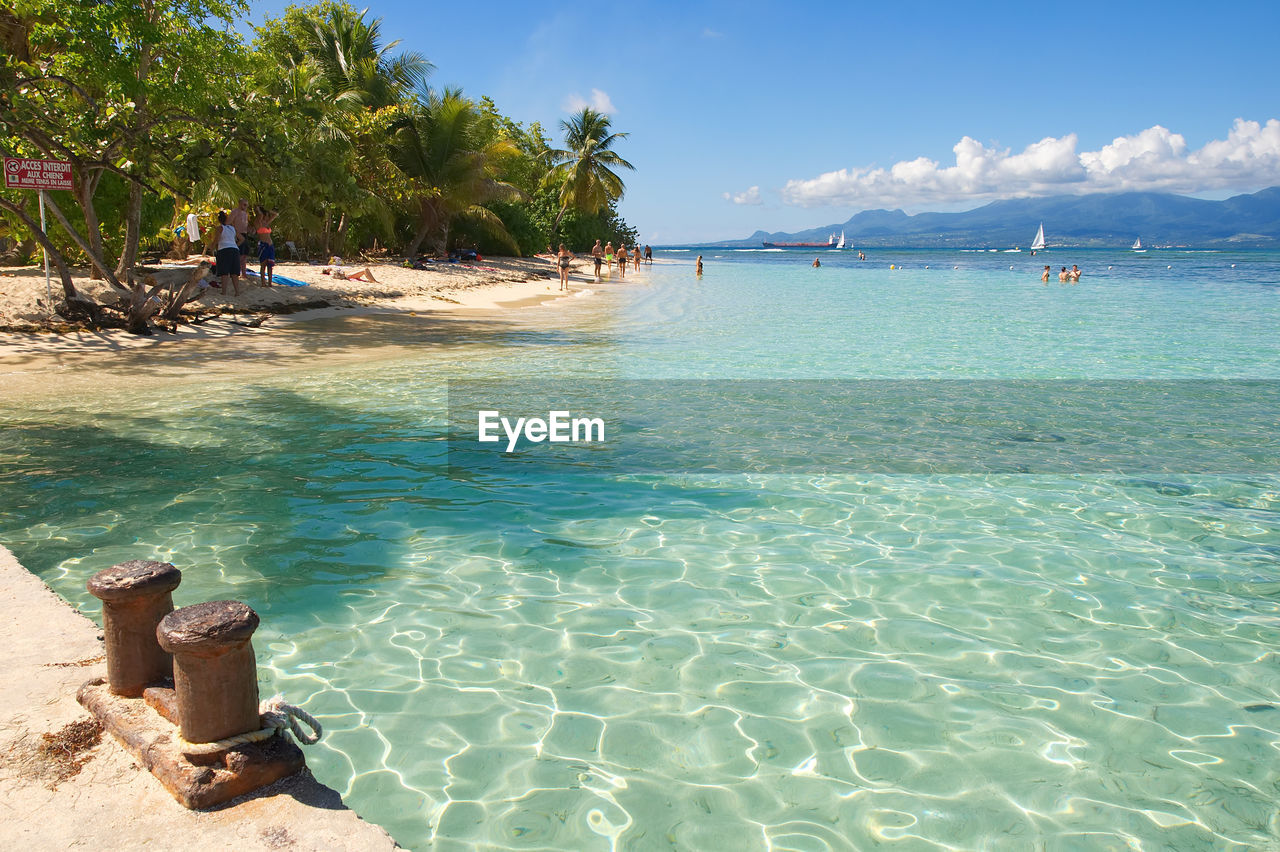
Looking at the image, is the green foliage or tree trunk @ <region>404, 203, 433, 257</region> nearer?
the green foliage

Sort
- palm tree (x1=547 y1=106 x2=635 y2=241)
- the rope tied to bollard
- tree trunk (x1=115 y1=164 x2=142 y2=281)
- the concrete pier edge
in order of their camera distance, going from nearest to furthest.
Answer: the concrete pier edge < the rope tied to bollard < tree trunk (x1=115 y1=164 x2=142 y2=281) < palm tree (x1=547 y1=106 x2=635 y2=241)

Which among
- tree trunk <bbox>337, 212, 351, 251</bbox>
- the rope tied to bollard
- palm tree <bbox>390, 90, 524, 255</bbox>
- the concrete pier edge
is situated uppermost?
palm tree <bbox>390, 90, 524, 255</bbox>

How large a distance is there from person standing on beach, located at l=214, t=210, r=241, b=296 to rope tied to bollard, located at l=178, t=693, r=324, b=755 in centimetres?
1820

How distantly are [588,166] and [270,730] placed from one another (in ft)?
176

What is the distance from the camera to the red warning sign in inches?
500

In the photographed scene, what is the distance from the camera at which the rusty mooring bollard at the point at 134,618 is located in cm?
285

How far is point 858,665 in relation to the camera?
451 centimetres

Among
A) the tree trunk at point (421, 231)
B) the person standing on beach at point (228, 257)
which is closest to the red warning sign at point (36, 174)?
the person standing on beach at point (228, 257)

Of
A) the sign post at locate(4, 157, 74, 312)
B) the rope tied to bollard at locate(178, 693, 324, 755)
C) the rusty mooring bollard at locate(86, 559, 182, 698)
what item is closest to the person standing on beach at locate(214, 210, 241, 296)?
the sign post at locate(4, 157, 74, 312)

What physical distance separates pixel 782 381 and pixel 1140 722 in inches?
388

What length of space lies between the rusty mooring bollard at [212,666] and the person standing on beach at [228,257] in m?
18.2

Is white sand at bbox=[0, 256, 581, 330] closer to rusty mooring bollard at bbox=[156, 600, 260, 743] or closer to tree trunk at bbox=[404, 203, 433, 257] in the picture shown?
tree trunk at bbox=[404, 203, 433, 257]

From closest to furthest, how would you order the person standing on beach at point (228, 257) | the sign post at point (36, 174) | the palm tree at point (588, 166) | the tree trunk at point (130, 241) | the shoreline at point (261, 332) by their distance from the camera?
the shoreline at point (261, 332) < the sign post at point (36, 174) < the tree trunk at point (130, 241) < the person standing on beach at point (228, 257) < the palm tree at point (588, 166)

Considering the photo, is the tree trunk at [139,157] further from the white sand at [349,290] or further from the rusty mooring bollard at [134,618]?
the rusty mooring bollard at [134,618]
